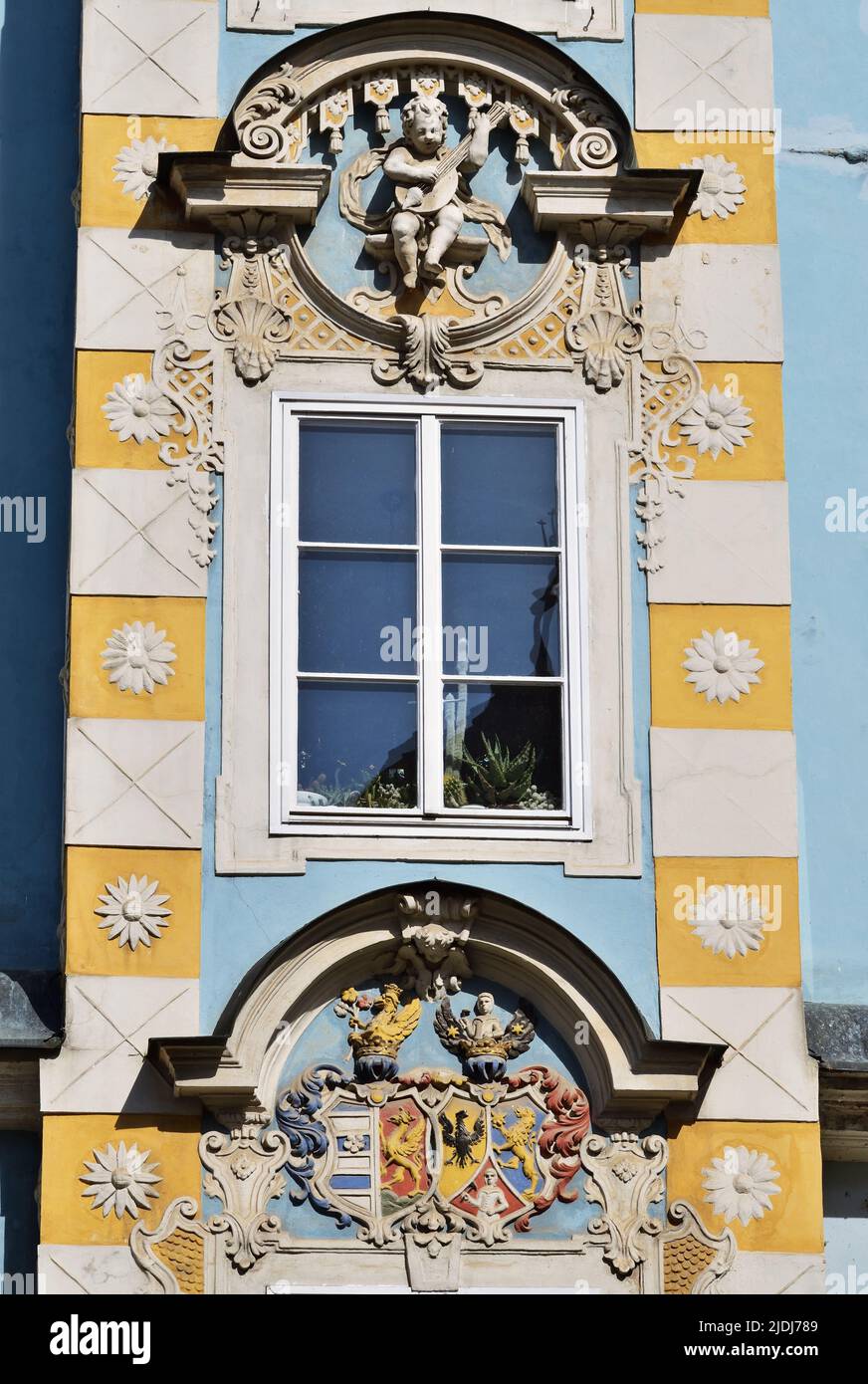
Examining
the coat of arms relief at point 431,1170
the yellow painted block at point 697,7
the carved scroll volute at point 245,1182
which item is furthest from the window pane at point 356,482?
the carved scroll volute at point 245,1182

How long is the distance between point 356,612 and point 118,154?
240cm

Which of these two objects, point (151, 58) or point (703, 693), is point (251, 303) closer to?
point (151, 58)

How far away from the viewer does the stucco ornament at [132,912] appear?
12156 millimetres

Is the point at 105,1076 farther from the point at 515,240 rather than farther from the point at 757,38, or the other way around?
the point at 757,38

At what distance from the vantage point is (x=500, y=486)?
508 inches

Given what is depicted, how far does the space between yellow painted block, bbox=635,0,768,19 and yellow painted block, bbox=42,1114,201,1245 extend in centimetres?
556

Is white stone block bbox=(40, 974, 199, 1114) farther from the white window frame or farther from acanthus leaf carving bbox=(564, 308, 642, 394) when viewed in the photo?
acanthus leaf carving bbox=(564, 308, 642, 394)

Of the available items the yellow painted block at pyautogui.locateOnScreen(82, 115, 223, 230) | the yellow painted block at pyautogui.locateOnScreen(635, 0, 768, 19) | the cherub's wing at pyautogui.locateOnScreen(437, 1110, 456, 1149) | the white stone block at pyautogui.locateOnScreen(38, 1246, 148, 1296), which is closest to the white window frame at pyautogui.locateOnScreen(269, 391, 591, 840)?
the yellow painted block at pyautogui.locateOnScreen(82, 115, 223, 230)

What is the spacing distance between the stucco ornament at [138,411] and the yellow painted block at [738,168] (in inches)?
92.8

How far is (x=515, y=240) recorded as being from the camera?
43.5ft

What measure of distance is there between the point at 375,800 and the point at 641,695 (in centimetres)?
125

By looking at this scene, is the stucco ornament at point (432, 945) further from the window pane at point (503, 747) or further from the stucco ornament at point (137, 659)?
the stucco ornament at point (137, 659)

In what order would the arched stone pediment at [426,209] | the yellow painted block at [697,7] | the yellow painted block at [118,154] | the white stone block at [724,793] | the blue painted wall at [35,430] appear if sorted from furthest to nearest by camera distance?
the yellow painted block at [697,7]
the yellow painted block at [118,154]
the arched stone pediment at [426,209]
the blue painted wall at [35,430]
the white stone block at [724,793]

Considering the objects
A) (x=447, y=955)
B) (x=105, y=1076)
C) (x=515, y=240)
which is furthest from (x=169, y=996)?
(x=515, y=240)
